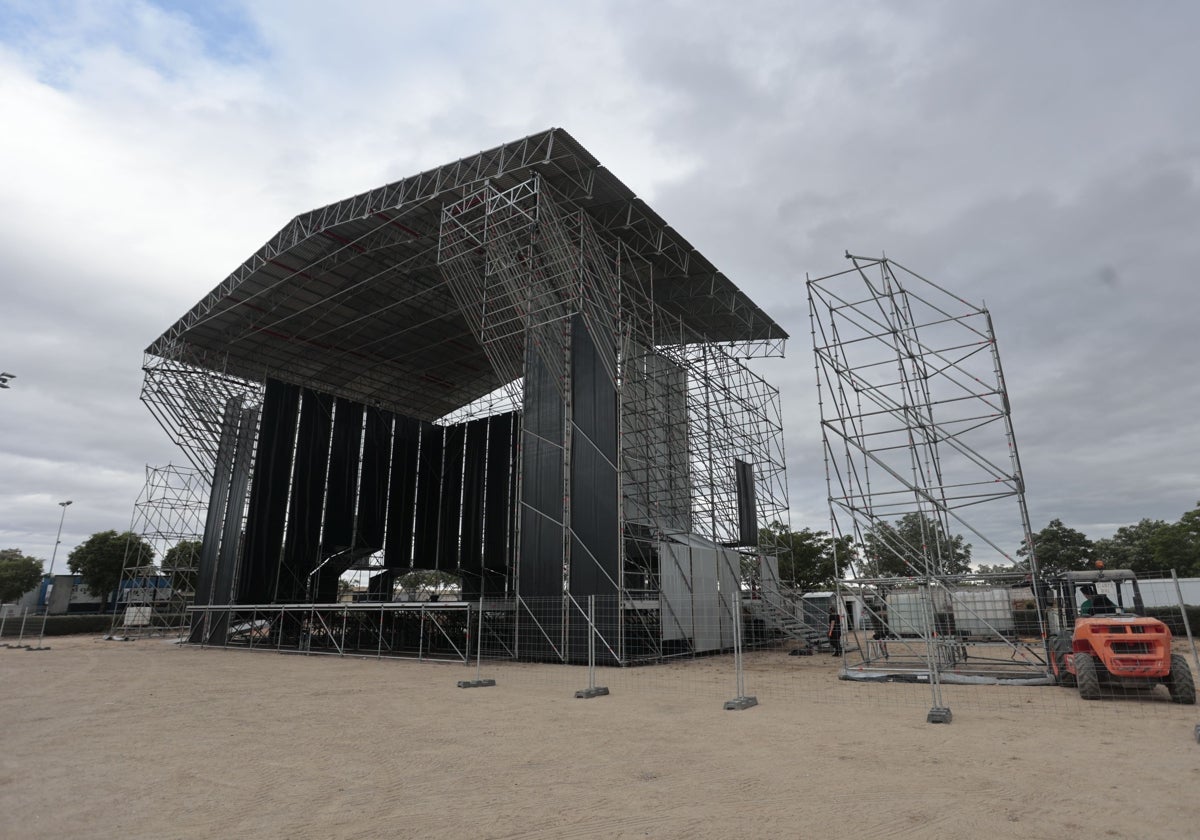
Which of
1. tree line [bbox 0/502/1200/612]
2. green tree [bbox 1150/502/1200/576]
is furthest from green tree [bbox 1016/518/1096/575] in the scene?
green tree [bbox 1150/502/1200/576]

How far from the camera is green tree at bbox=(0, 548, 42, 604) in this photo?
161ft

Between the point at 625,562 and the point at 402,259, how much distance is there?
13445 millimetres

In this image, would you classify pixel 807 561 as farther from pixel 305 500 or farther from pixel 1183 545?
pixel 305 500

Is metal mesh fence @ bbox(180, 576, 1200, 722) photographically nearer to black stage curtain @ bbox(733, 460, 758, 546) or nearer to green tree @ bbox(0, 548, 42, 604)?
black stage curtain @ bbox(733, 460, 758, 546)

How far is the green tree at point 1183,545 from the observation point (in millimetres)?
35656

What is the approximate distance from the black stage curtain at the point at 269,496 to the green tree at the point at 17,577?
122 feet

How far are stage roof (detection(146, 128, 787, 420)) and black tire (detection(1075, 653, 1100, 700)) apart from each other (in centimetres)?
1450

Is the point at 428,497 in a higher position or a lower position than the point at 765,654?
higher

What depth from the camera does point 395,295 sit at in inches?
1038

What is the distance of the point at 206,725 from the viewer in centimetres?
857

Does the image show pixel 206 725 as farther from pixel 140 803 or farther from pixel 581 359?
pixel 581 359

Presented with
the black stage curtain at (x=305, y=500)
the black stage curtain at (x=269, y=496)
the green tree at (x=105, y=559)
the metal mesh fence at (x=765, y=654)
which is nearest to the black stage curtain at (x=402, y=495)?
the black stage curtain at (x=305, y=500)

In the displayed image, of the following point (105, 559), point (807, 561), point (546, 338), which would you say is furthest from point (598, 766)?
point (105, 559)

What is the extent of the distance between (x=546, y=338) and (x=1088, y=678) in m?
14.2
